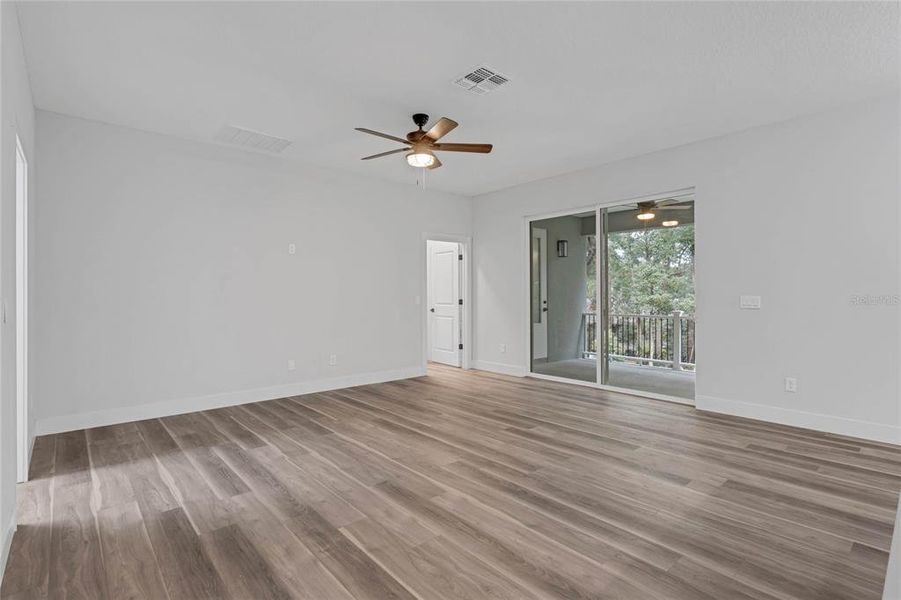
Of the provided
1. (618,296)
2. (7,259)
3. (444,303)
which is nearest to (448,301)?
(444,303)

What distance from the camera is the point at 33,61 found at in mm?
3180

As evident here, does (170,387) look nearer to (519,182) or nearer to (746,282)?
(519,182)

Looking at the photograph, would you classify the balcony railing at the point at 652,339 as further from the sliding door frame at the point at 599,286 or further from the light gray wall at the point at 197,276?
the light gray wall at the point at 197,276

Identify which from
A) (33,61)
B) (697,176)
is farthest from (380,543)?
(697,176)

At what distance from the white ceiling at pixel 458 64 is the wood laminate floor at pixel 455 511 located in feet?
9.52

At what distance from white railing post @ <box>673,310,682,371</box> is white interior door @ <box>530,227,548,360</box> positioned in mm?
1872

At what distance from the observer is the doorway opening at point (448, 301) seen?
7617 mm

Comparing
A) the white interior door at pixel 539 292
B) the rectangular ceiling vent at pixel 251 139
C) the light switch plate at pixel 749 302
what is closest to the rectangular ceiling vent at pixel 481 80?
the rectangular ceiling vent at pixel 251 139

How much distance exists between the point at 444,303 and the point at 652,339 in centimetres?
365

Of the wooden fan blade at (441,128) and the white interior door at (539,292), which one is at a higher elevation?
the wooden fan blade at (441,128)

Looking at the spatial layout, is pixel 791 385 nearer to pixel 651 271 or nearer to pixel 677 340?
pixel 677 340

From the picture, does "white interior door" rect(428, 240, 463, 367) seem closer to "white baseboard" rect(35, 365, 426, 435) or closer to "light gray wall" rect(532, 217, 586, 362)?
"white baseboard" rect(35, 365, 426, 435)

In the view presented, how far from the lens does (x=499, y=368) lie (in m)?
7.18

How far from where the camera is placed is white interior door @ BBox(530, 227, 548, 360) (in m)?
6.73
